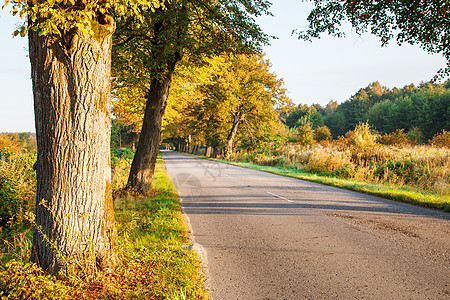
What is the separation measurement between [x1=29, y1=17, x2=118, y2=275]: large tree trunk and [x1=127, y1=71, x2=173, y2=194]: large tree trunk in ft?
19.2

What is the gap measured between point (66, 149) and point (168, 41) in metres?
5.79

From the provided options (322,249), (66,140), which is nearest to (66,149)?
(66,140)

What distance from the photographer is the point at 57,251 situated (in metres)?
3.26

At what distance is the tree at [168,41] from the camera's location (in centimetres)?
829

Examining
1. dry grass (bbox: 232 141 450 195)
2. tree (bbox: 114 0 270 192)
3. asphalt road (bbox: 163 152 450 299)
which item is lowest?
asphalt road (bbox: 163 152 450 299)

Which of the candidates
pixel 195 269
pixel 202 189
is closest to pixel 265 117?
→ pixel 202 189

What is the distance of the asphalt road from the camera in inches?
135

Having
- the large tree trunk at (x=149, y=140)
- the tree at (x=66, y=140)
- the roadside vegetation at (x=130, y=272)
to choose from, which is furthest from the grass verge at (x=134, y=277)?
the large tree trunk at (x=149, y=140)

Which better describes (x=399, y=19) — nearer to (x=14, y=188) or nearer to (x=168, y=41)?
(x=168, y=41)

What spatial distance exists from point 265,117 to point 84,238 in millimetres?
32202

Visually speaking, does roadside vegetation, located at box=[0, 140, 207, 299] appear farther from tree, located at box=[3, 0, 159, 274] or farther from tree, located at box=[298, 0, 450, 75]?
tree, located at box=[298, 0, 450, 75]

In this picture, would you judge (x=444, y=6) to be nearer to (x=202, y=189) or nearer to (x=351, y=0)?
(x=351, y=0)

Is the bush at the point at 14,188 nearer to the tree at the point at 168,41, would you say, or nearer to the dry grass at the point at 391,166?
the tree at the point at 168,41

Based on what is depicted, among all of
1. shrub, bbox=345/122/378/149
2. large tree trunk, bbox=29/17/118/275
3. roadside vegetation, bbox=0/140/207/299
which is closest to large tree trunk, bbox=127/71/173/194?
roadside vegetation, bbox=0/140/207/299
